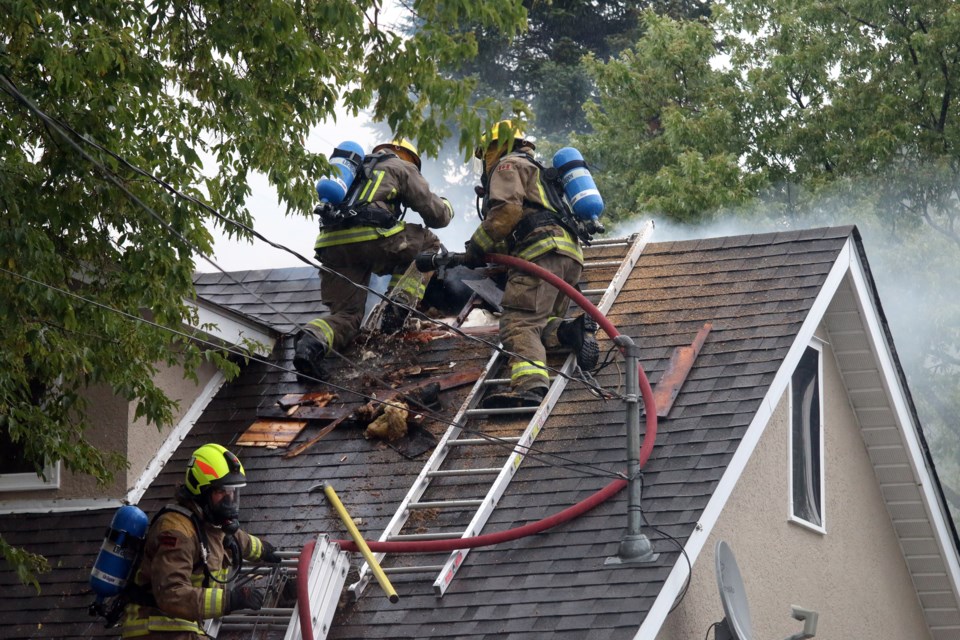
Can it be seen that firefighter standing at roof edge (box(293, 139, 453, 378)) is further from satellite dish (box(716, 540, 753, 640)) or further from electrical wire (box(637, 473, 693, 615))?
satellite dish (box(716, 540, 753, 640))

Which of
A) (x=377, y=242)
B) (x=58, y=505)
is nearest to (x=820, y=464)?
(x=377, y=242)

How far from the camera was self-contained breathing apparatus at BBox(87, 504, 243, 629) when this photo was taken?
23.2 feet

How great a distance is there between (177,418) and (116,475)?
622mm

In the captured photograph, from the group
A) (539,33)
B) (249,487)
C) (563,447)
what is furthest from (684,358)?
(539,33)

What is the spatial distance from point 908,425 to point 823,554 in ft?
4.44

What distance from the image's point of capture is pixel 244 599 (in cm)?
702

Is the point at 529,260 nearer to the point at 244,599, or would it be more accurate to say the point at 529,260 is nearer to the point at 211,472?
the point at 211,472

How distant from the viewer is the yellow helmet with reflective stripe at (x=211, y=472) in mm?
7172

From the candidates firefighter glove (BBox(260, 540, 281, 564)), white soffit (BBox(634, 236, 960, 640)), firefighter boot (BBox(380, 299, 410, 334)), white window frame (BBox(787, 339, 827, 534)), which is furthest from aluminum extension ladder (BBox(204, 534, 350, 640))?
white window frame (BBox(787, 339, 827, 534))

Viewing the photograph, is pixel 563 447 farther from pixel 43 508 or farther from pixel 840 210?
pixel 840 210

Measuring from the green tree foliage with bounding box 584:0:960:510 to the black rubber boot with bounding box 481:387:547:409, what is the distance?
9650 mm

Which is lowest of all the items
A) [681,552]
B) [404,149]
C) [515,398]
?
[681,552]

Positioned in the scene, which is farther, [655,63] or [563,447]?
[655,63]

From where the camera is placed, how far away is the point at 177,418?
32.0 ft
